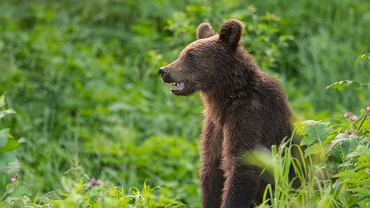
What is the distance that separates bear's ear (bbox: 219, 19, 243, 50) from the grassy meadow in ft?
3.13

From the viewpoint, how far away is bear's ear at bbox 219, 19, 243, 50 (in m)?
5.98

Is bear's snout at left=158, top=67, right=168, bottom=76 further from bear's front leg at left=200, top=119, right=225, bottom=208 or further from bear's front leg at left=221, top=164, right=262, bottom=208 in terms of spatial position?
bear's front leg at left=221, top=164, right=262, bottom=208

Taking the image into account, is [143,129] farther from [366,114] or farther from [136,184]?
[366,114]

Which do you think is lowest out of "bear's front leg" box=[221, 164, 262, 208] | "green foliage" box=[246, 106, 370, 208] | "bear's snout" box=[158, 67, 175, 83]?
"bear's front leg" box=[221, 164, 262, 208]

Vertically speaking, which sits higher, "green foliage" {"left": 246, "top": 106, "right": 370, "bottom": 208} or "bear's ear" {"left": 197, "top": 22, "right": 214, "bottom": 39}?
"bear's ear" {"left": 197, "top": 22, "right": 214, "bottom": 39}

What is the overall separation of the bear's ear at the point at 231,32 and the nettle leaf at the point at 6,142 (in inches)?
62.9

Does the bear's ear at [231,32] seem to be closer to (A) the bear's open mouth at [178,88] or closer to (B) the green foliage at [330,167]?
(A) the bear's open mouth at [178,88]

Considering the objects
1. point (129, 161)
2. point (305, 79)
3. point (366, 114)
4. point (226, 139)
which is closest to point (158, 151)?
point (129, 161)

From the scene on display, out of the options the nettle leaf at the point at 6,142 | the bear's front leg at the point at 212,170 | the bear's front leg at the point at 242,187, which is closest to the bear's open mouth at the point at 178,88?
the bear's front leg at the point at 212,170

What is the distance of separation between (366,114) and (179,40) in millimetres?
3671

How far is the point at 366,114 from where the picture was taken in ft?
16.9

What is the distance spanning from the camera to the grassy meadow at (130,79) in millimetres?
8367

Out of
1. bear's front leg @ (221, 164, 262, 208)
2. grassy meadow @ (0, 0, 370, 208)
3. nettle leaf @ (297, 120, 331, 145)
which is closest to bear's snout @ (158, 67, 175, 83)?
bear's front leg @ (221, 164, 262, 208)

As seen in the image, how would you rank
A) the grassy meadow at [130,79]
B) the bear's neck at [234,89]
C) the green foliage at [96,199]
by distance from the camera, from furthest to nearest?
the grassy meadow at [130,79]
the bear's neck at [234,89]
the green foliage at [96,199]
